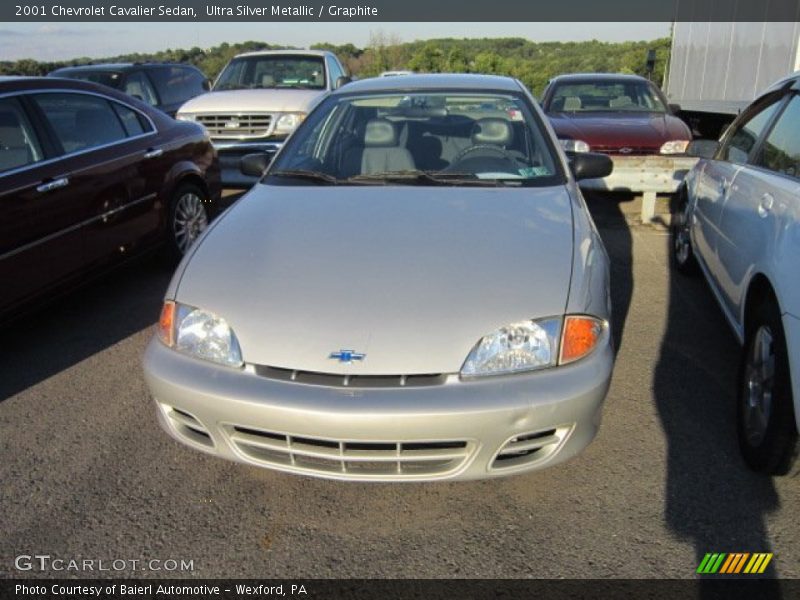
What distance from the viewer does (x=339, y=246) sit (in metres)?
2.87

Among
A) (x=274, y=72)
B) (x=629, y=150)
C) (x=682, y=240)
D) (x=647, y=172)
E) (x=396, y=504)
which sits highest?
(x=274, y=72)

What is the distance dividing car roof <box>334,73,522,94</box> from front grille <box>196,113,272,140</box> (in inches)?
154

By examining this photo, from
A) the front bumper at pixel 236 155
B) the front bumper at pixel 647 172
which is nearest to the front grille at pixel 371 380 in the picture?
the front bumper at pixel 647 172

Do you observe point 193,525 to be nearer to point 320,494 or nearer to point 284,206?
point 320,494

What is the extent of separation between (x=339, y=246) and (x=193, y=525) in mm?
1250

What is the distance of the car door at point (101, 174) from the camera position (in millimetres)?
4309

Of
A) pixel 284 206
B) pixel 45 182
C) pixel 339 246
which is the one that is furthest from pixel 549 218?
pixel 45 182

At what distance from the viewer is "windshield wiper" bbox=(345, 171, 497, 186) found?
11.6 feet

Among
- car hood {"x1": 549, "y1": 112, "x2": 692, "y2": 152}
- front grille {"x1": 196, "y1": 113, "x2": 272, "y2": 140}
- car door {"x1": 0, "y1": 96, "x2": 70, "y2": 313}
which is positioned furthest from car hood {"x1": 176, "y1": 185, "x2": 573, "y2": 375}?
front grille {"x1": 196, "y1": 113, "x2": 272, "y2": 140}

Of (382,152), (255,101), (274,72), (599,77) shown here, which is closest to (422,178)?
(382,152)

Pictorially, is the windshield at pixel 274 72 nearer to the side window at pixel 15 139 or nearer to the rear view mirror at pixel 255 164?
the side window at pixel 15 139

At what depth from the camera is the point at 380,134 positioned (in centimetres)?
395

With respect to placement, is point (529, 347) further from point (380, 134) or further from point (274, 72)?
point (274, 72)

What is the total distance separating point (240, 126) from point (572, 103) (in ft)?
14.1
